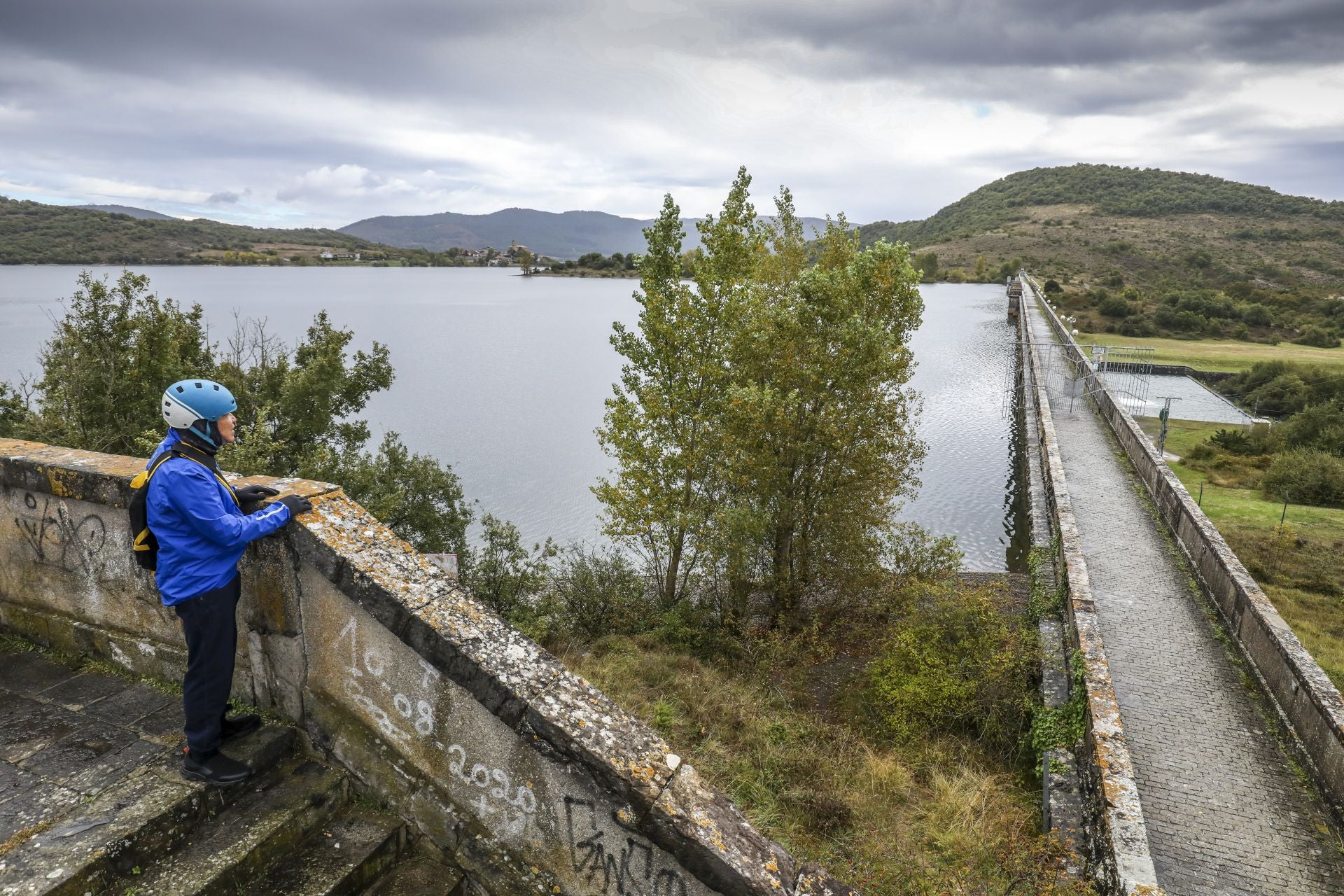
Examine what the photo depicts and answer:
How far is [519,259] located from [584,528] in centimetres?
16489

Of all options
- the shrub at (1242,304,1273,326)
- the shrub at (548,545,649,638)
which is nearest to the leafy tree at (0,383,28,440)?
the shrub at (548,545,649,638)

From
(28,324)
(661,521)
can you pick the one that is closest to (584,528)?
(661,521)

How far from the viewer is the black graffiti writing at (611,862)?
135 inches

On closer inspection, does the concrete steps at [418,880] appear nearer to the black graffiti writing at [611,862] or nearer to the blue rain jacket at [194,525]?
the black graffiti writing at [611,862]

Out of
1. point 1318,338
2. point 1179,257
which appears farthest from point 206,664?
point 1179,257

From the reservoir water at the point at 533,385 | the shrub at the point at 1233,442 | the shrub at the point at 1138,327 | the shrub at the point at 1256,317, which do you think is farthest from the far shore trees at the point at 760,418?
the shrub at the point at 1256,317

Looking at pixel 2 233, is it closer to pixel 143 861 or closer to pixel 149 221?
pixel 149 221

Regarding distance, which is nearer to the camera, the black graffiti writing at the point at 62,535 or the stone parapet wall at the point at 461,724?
the stone parapet wall at the point at 461,724

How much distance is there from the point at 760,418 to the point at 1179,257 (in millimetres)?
141570

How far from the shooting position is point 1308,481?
97.5 feet

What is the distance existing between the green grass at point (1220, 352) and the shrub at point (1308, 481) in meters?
30.9

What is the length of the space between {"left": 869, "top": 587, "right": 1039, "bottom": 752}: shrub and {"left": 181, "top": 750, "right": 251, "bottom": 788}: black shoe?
10434 millimetres

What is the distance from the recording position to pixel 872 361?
15492 mm

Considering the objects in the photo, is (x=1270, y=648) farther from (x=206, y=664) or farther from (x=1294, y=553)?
(x=1294, y=553)
